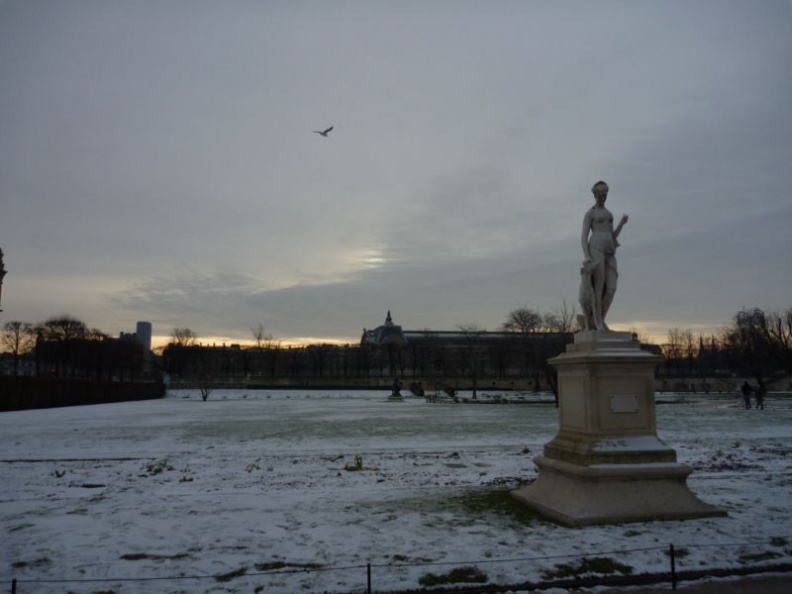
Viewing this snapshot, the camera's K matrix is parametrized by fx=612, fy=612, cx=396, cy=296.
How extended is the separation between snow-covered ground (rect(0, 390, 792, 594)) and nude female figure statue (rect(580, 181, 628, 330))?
360cm

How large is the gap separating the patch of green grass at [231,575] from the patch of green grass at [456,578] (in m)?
2.17

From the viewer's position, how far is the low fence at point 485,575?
693 centimetres

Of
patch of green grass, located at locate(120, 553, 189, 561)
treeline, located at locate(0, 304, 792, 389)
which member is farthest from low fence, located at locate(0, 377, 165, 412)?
patch of green grass, located at locate(120, 553, 189, 561)

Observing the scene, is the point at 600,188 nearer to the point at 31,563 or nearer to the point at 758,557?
the point at 758,557

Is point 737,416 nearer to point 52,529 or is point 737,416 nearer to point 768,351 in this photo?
point 52,529

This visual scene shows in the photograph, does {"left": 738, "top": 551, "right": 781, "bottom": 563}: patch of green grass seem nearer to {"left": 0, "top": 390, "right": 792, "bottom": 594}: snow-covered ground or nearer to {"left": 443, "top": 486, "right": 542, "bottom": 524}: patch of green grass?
{"left": 0, "top": 390, "right": 792, "bottom": 594}: snow-covered ground

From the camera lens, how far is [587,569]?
7.46 meters

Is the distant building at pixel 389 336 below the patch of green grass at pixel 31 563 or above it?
above

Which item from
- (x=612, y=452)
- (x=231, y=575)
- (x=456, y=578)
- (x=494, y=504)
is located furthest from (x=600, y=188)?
(x=231, y=575)

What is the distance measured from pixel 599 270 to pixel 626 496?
3.84 m

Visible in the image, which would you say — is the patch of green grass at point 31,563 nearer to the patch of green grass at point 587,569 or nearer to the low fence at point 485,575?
the low fence at point 485,575

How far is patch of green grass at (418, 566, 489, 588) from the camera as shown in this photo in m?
7.09

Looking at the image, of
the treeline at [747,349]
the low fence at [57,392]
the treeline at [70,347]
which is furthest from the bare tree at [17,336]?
the treeline at [747,349]

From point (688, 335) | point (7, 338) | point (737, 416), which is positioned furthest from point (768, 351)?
point (7, 338)
